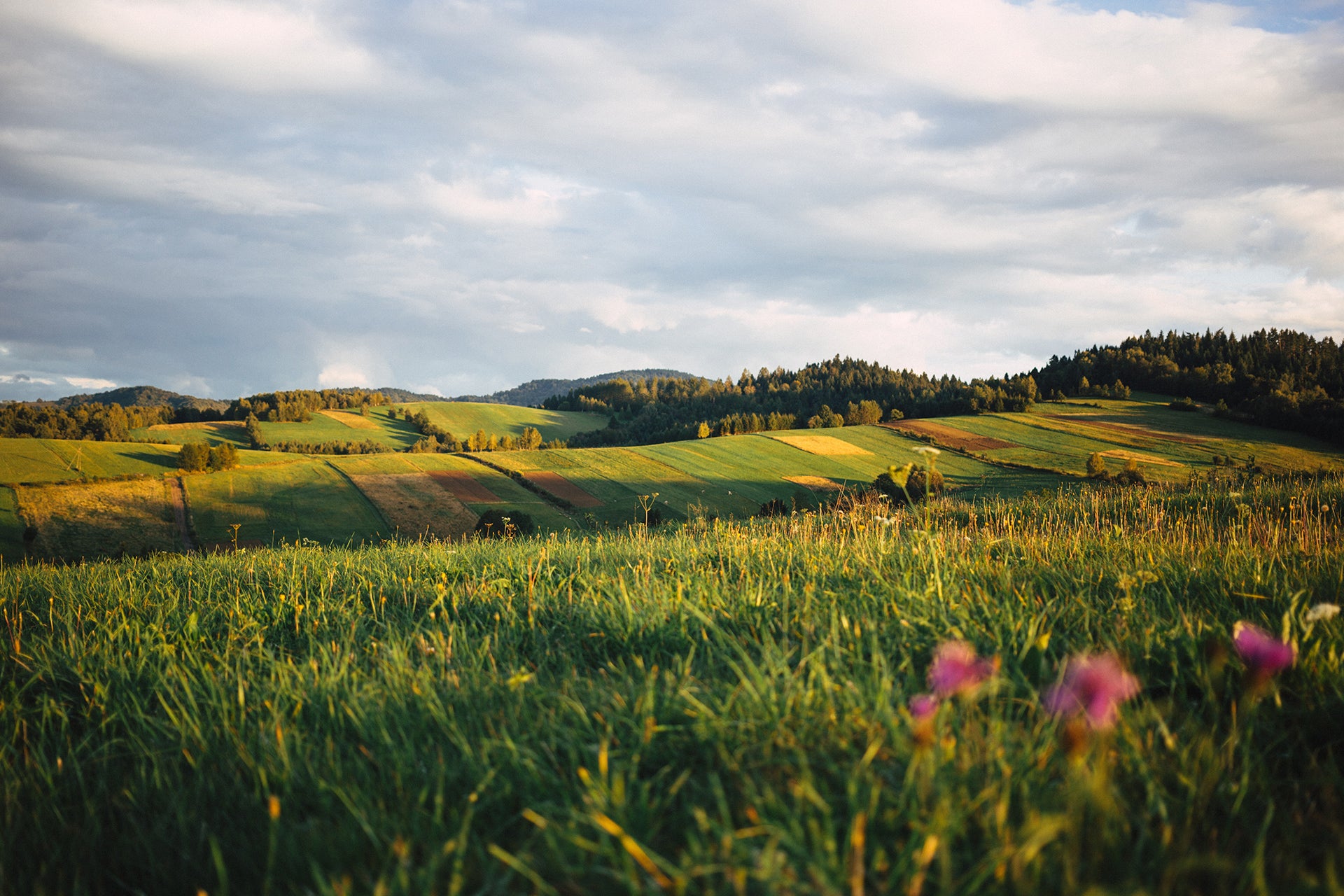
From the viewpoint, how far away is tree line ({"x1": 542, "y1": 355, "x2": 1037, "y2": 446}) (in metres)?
106

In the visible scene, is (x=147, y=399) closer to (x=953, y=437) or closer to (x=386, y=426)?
(x=386, y=426)

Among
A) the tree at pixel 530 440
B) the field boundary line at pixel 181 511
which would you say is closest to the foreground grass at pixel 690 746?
the field boundary line at pixel 181 511

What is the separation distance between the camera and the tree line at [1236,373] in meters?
76.9

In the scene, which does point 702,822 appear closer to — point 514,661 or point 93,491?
point 514,661

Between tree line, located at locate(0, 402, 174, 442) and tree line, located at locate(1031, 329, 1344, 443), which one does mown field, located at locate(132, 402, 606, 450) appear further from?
tree line, located at locate(1031, 329, 1344, 443)

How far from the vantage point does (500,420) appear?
405 ft

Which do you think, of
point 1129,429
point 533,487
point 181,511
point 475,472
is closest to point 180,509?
point 181,511

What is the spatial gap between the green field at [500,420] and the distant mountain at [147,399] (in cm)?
3864

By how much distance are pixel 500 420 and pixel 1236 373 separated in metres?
122

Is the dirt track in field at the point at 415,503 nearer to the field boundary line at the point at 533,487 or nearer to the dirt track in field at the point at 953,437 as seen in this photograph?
the field boundary line at the point at 533,487

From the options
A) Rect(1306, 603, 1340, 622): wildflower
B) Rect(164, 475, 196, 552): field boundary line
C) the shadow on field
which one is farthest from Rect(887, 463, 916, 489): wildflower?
the shadow on field

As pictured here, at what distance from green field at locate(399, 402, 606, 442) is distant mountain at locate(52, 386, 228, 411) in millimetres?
38638

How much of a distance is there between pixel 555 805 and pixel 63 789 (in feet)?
7.87

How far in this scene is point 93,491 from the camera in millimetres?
57344
